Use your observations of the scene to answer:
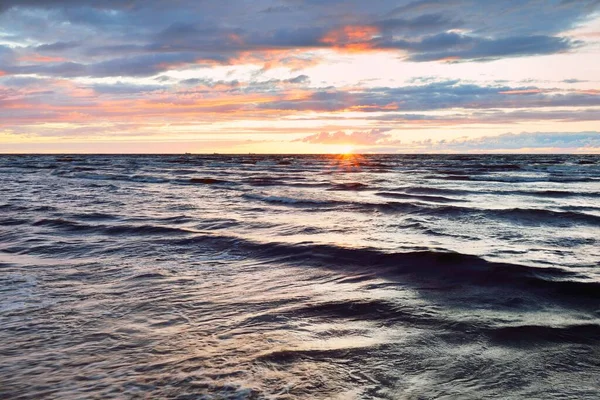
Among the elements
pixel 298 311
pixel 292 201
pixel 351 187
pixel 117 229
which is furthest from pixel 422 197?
pixel 298 311

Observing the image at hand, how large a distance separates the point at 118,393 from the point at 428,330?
328cm

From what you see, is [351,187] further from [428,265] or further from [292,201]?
[428,265]

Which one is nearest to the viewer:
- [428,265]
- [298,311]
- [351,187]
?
[298,311]

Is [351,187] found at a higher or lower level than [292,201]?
lower

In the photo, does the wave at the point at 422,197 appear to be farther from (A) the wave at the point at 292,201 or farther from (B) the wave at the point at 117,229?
(B) the wave at the point at 117,229

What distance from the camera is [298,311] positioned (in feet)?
20.3

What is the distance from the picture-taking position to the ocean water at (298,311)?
4227mm

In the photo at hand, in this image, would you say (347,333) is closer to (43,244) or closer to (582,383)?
(582,383)

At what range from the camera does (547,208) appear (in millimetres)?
17891

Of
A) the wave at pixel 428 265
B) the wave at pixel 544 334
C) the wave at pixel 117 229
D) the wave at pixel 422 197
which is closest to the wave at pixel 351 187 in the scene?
the wave at pixel 422 197

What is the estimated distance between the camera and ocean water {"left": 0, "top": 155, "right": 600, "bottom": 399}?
423cm

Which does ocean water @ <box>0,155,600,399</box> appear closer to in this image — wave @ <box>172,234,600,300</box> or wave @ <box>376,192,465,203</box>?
wave @ <box>172,234,600,300</box>

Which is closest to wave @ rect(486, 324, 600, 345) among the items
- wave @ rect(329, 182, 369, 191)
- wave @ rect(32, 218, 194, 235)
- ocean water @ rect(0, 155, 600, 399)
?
ocean water @ rect(0, 155, 600, 399)

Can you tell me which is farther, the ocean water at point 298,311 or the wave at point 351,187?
the wave at point 351,187
